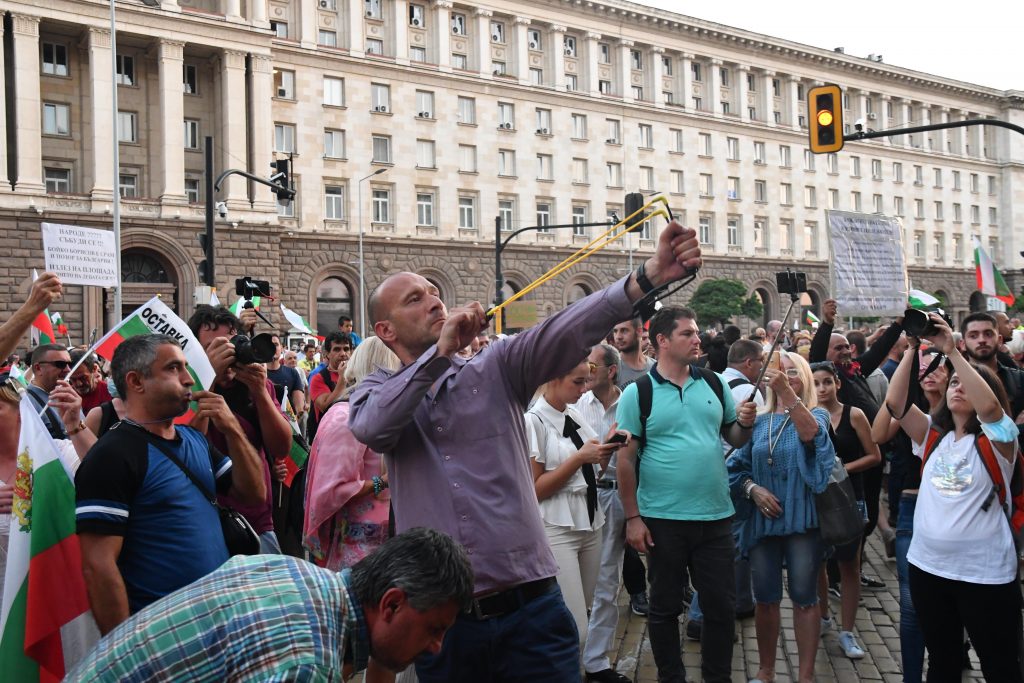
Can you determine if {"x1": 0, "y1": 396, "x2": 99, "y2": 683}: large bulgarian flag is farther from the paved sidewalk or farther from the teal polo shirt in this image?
the paved sidewalk

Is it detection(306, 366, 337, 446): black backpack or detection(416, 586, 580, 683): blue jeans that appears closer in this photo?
detection(416, 586, 580, 683): blue jeans

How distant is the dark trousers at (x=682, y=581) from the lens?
501 centimetres

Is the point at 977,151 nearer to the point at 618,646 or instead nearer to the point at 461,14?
the point at 461,14

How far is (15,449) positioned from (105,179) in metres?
33.2

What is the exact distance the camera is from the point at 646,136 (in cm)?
5147

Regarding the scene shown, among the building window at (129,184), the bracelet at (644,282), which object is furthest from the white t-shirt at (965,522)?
the building window at (129,184)

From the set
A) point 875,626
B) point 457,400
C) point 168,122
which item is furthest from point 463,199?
point 457,400

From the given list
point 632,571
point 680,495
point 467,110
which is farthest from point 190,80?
point 680,495

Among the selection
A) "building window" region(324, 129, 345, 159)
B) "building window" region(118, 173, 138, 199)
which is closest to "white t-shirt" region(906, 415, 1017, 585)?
"building window" region(118, 173, 138, 199)

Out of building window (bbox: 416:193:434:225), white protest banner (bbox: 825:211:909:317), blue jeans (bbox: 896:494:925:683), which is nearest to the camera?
blue jeans (bbox: 896:494:925:683)

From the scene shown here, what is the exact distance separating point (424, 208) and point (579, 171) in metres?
9.71

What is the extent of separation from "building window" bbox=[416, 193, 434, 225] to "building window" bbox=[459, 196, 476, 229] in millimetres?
1543

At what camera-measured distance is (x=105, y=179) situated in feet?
112

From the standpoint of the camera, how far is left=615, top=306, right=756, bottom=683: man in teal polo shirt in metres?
5.04
